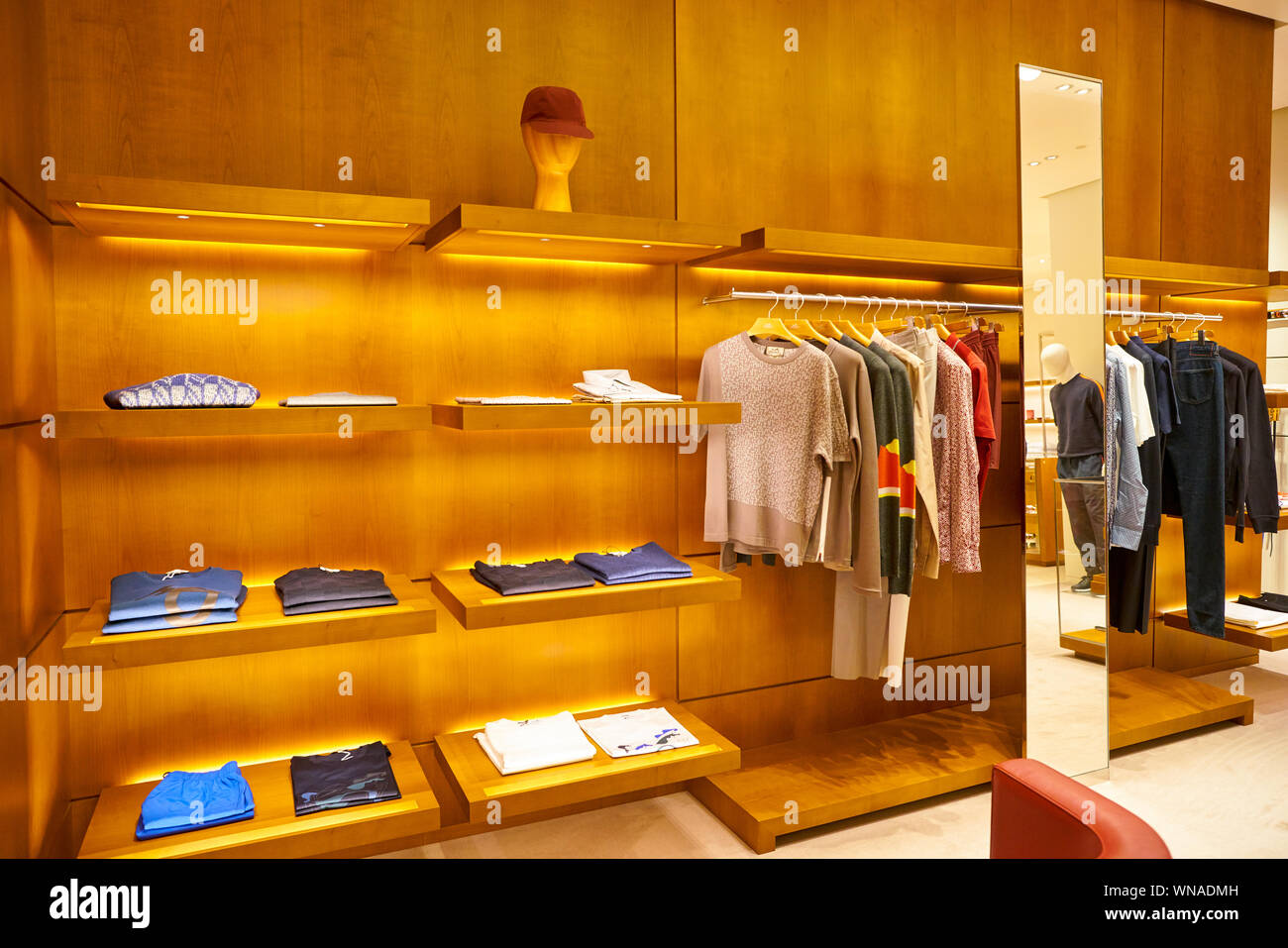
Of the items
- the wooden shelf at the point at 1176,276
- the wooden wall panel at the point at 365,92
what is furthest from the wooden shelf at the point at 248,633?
the wooden shelf at the point at 1176,276

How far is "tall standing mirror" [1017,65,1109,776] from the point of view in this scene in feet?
11.1

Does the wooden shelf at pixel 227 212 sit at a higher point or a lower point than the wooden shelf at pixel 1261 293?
lower

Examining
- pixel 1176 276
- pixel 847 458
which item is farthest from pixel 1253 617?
pixel 847 458

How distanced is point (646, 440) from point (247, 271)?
4.50 feet

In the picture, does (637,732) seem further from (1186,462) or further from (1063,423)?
(1186,462)

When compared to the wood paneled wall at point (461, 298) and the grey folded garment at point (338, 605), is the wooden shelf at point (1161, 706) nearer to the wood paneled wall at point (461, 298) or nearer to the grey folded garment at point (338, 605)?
the wood paneled wall at point (461, 298)

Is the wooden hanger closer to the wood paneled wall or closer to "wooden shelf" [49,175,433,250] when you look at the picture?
the wood paneled wall

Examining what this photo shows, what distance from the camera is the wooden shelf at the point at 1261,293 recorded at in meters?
4.13

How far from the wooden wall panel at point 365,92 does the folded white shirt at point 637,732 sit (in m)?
1.70

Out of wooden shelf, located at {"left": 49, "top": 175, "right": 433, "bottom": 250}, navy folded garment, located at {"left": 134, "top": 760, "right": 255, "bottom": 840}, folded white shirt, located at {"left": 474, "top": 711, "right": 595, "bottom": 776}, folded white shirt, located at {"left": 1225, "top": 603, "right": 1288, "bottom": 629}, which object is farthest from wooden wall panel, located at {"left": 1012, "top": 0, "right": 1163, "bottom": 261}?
navy folded garment, located at {"left": 134, "top": 760, "right": 255, "bottom": 840}

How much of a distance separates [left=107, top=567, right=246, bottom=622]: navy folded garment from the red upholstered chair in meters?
1.86

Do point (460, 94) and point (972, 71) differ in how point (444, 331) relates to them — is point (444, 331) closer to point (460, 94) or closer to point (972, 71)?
point (460, 94)

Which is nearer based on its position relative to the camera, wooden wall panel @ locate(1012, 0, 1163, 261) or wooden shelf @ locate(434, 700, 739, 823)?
wooden shelf @ locate(434, 700, 739, 823)

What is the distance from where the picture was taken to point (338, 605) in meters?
2.40
